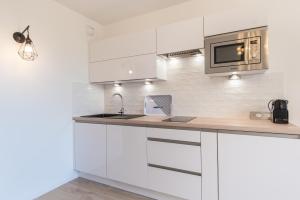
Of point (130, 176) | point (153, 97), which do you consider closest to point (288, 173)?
point (130, 176)

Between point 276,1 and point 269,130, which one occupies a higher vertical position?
point 276,1

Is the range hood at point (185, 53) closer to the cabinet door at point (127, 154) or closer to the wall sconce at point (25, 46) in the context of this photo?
the cabinet door at point (127, 154)

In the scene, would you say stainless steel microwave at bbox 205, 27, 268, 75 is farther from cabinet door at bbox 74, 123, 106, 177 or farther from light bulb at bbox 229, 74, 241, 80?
cabinet door at bbox 74, 123, 106, 177

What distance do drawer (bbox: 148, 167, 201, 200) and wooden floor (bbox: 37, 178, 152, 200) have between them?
0.30 metres

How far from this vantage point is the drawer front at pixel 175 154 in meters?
1.72

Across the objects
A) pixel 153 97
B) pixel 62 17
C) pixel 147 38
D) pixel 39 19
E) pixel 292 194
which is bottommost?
pixel 292 194

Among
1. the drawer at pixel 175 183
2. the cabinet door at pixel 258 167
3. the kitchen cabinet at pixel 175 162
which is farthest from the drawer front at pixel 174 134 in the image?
the drawer at pixel 175 183

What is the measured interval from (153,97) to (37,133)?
1538 millimetres

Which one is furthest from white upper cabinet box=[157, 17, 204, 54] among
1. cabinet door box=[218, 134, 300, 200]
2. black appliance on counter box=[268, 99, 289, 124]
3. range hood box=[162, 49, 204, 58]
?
cabinet door box=[218, 134, 300, 200]

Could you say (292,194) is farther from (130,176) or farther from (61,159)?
(61,159)

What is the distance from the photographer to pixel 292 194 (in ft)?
4.50

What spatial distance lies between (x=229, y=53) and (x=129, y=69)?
1274mm

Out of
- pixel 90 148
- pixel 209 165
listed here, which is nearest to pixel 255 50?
pixel 209 165

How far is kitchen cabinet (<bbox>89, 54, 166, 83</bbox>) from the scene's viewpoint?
230 centimetres
